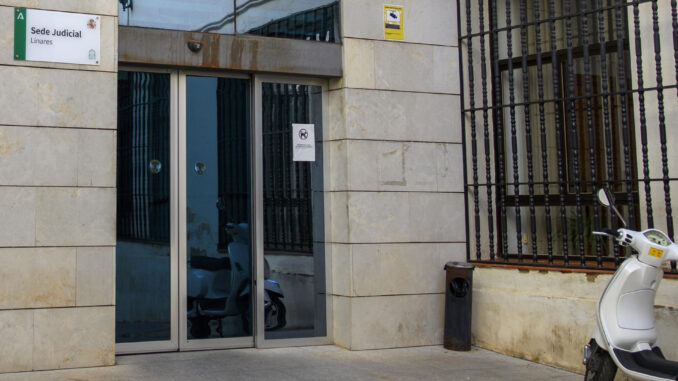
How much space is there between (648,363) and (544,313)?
1959mm

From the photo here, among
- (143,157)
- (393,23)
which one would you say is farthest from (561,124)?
(143,157)

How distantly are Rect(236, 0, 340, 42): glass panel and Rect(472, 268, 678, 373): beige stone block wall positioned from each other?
3.03m

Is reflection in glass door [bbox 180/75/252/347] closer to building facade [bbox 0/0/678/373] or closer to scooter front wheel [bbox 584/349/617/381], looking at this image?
building facade [bbox 0/0/678/373]

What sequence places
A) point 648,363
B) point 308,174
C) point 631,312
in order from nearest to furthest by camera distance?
point 648,363 → point 631,312 → point 308,174

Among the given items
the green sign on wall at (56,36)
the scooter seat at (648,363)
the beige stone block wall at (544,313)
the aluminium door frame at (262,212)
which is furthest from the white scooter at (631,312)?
the green sign on wall at (56,36)

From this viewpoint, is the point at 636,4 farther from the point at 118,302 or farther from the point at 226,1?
the point at 118,302

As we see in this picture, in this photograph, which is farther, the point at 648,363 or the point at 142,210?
the point at 142,210

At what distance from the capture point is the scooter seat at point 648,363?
16.9 ft

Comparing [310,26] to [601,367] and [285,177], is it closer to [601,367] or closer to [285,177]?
[285,177]

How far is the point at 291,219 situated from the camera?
7.86 m

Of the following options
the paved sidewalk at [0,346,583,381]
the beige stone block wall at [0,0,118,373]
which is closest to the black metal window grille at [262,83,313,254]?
the paved sidewalk at [0,346,583,381]

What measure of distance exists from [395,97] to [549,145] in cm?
199

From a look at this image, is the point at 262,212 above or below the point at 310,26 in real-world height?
below

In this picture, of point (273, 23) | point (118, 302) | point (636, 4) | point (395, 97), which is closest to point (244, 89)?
point (273, 23)
